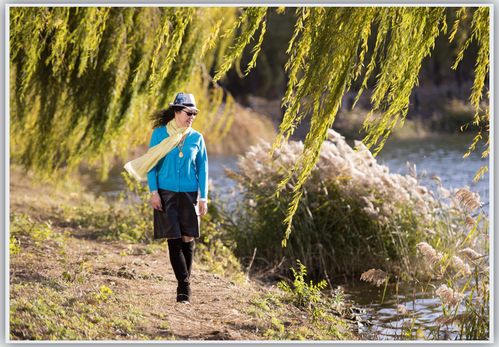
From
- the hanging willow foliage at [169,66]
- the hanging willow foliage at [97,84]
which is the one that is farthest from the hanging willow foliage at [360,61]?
the hanging willow foliage at [97,84]

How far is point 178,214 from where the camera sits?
5.02 m

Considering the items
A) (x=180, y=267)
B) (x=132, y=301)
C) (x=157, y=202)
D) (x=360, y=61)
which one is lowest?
(x=132, y=301)

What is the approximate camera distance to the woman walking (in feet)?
16.4

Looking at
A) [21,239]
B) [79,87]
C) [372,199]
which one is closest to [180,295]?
[21,239]

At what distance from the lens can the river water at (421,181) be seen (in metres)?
5.77

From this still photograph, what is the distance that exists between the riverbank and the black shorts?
1.73 feet

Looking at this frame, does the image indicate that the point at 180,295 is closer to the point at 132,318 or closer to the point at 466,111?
the point at 132,318

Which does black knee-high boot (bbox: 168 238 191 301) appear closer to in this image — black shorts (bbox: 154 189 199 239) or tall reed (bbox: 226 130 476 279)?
black shorts (bbox: 154 189 199 239)

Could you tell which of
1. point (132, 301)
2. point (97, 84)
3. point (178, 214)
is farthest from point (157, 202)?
point (97, 84)

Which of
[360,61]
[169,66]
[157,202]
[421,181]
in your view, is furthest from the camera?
[421,181]

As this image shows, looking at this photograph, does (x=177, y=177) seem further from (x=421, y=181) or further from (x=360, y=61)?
(x=421, y=181)

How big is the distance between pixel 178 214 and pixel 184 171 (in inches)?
11.3

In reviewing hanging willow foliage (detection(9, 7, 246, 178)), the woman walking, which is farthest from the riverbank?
hanging willow foliage (detection(9, 7, 246, 178))

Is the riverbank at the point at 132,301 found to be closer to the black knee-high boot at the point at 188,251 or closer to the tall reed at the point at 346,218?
the black knee-high boot at the point at 188,251
